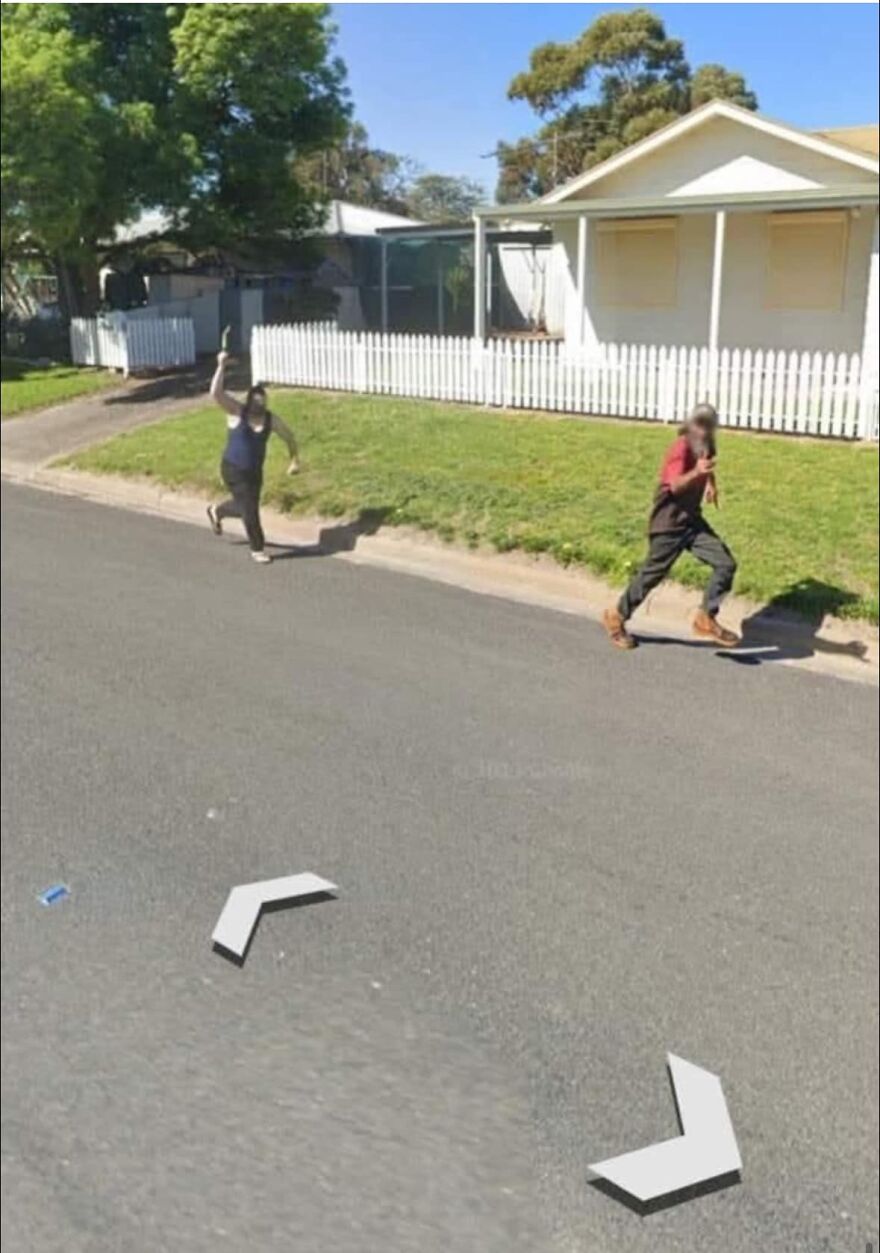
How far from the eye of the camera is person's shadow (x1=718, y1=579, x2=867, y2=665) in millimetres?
3281

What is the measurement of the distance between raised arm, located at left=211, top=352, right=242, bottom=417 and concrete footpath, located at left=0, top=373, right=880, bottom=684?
33mm

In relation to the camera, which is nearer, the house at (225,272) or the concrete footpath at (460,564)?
the house at (225,272)

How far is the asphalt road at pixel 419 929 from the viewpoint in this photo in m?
1.80

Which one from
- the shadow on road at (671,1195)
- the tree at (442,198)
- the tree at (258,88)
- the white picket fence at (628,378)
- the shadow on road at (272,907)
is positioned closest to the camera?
the shadow on road at (671,1195)

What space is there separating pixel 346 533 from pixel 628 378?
10.0ft

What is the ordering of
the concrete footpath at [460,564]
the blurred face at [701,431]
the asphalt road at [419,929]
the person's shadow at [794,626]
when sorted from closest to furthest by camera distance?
1. the blurred face at [701,431]
2. the asphalt road at [419,929]
3. the concrete footpath at [460,564]
4. the person's shadow at [794,626]

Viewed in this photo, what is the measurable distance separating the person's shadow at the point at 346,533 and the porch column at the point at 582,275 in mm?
3308

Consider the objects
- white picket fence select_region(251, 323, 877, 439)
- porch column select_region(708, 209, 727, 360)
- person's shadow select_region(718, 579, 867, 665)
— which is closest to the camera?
porch column select_region(708, 209, 727, 360)

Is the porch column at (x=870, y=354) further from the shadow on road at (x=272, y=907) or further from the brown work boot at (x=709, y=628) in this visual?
the shadow on road at (x=272, y=907)

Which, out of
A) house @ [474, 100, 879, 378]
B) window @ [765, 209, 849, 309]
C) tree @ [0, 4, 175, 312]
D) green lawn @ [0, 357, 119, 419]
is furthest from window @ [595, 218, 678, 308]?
green lawn @ [0, 357, 119, 419]

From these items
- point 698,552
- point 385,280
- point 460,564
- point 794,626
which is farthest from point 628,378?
point 460,564

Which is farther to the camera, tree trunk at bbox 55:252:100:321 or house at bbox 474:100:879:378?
tree trunk at bbox 55:252:100:321

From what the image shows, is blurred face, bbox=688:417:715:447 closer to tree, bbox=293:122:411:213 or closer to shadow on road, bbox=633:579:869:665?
tree, bbox=293:122:411:213

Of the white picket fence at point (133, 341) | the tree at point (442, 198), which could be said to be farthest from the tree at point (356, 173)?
the white picket fence at point (133, 341)
